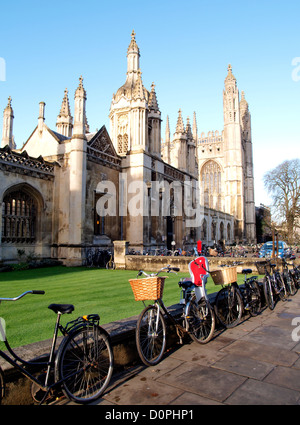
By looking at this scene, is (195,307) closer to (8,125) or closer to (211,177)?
(8,125)

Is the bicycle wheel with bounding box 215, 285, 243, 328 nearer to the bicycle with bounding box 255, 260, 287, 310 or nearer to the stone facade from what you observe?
the bicycle with bounding box 255, 260, 287, 310

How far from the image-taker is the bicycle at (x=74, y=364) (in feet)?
8.94

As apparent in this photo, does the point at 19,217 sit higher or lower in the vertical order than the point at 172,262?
higher

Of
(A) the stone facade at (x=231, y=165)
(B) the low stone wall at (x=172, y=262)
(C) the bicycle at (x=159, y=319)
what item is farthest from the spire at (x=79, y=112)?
(A) the stone facade at (x=231, y=165)

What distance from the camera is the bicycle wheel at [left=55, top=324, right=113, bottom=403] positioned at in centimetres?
281

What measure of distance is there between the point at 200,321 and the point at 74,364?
7.09ft

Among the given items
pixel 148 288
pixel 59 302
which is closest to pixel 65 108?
pixel 59 302

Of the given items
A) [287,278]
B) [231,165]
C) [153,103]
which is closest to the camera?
[287,278]

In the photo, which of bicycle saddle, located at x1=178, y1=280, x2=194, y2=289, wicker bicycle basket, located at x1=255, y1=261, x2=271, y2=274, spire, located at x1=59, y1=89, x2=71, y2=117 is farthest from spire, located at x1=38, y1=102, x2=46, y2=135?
bicycle saddle, located at x1=178, y1=280, x2=194, y2=289

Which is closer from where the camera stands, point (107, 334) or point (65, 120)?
point (107, 334)

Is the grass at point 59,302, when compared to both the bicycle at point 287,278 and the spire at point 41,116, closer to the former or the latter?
the bicycle at point 287,278

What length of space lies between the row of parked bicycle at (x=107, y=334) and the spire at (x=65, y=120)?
1826cm

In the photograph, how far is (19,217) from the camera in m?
14.7
